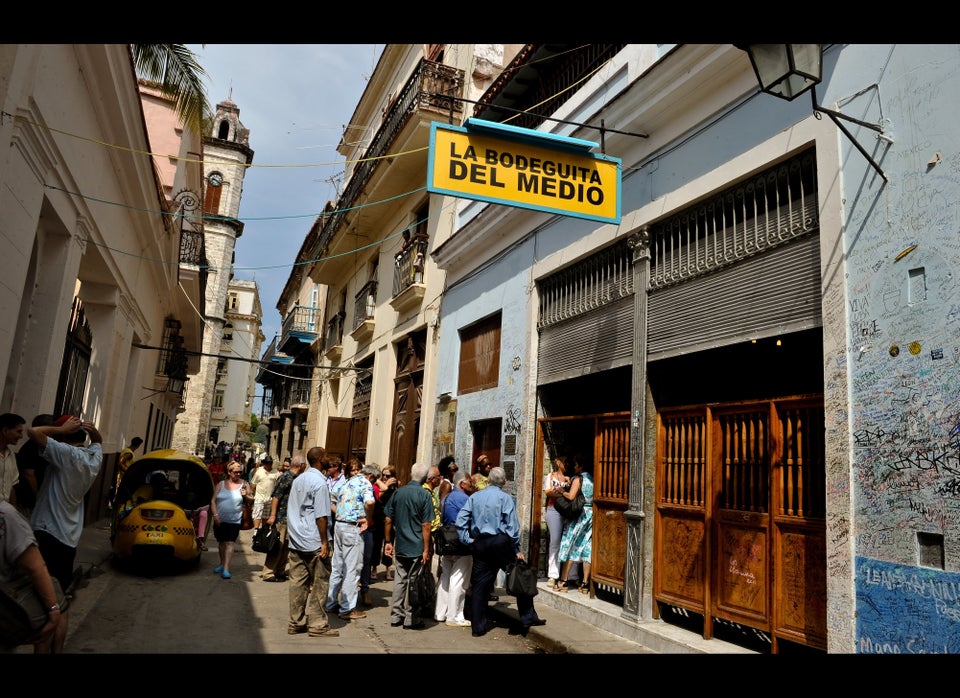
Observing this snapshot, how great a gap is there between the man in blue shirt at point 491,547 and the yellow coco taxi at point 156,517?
445 centimetres

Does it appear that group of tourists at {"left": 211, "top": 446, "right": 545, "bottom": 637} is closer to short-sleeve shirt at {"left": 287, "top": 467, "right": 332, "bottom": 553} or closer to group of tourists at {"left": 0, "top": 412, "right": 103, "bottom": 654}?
short-sleeve shirt at {"left": 287, "top": 467, "right": 332, "bottom": 553}

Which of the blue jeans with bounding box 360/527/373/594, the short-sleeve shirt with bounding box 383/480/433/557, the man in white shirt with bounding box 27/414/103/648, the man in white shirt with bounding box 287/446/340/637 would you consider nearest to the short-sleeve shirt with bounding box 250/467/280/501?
the blue jeans with bounding box 360/527/373/594

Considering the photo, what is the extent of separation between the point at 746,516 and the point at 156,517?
24.1 feet

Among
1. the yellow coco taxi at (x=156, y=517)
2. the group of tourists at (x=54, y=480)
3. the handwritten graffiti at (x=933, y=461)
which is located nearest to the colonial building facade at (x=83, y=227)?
the group of tourists at (x=54, y=480)

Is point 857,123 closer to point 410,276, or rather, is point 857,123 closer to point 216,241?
point 410,276

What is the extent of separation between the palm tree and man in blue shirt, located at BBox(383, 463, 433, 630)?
551cm

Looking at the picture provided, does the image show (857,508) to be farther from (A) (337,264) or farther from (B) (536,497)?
(A) (337,264)

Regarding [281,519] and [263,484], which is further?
[263,484]

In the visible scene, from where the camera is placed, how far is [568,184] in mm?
6820

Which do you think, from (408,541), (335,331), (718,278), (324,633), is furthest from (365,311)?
(718,278)

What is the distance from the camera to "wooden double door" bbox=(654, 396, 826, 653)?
568 centimetres

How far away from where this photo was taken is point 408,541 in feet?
24.8
